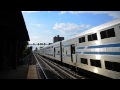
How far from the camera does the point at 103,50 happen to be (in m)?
10.2

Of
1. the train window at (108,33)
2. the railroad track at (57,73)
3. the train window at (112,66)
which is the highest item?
the train window at (108,33)

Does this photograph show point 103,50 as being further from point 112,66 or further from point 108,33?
point 112,66

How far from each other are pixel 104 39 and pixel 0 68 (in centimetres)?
1266

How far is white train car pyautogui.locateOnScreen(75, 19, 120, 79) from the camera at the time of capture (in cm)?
885

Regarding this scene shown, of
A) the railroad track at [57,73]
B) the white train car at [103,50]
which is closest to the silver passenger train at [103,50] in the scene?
the white train car at [103,50]

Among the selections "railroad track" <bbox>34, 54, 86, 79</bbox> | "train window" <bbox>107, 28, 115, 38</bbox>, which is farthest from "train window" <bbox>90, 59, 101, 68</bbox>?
"railroad track" <bbox>34, 54, 86, 79</bbox>

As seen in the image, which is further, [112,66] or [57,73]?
[57,73]

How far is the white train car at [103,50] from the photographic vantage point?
885 centimetres

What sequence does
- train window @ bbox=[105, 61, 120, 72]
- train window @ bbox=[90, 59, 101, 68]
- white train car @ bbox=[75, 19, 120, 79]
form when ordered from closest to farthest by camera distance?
train window @ bbox=[105, 61, 120, 72] < white train car @ bbox=[75, 19, 120, 79] < train window @ bbox=[90, 59, 101, 68]

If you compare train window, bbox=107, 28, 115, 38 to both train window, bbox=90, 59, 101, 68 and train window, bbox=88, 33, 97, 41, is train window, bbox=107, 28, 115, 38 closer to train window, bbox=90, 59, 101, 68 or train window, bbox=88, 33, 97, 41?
train window, bbox=88, 33, 97, 41

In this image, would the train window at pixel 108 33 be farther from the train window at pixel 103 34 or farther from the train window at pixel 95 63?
the train window at pixel 95 63

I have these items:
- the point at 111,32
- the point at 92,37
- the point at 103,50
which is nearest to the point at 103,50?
the point at 103,50
